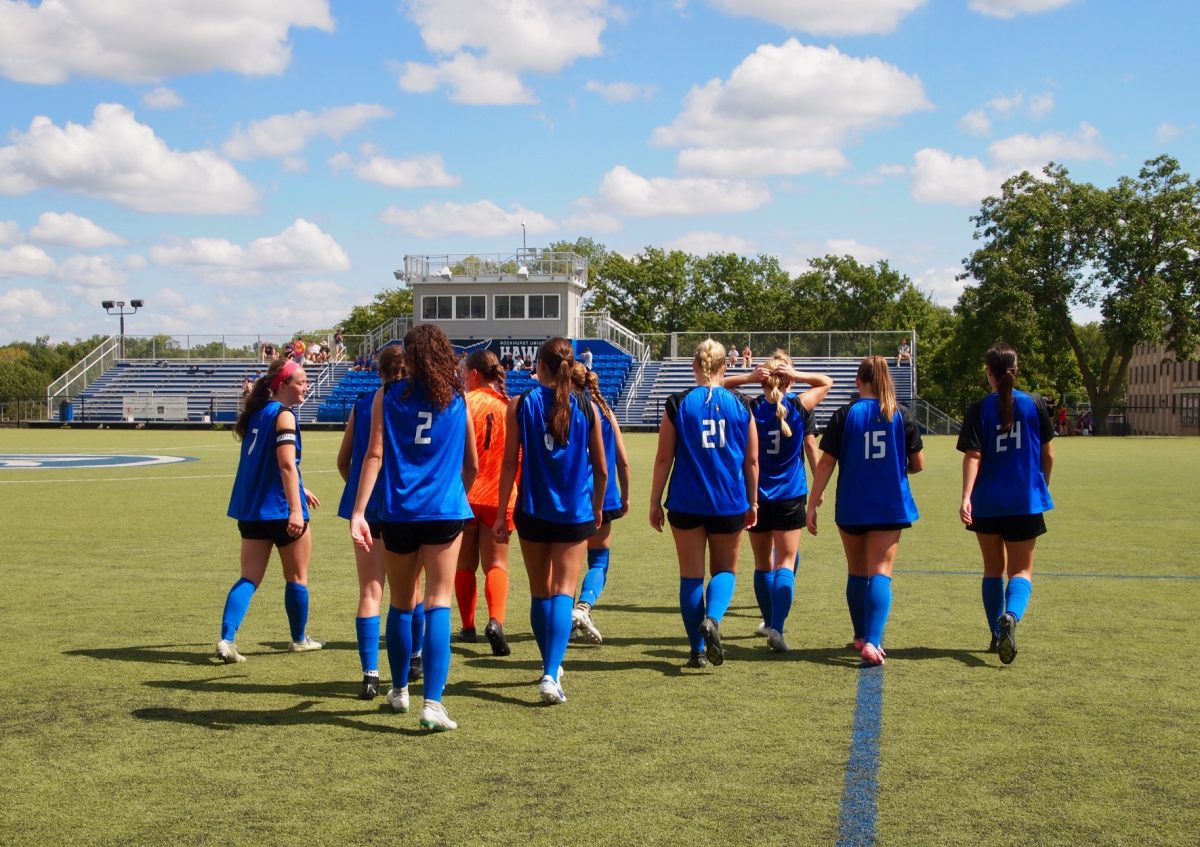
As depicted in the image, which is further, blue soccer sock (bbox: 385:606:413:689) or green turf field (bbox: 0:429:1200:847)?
blue soccer sock (bbox: 385:606:413:689)

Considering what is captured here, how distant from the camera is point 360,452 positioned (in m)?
6.54

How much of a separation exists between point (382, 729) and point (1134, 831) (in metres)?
3.27

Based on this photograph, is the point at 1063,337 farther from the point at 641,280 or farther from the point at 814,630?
the point at 814,630

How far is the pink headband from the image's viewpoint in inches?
274

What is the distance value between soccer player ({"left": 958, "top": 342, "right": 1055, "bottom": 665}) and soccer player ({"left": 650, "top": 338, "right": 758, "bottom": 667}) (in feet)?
4.79

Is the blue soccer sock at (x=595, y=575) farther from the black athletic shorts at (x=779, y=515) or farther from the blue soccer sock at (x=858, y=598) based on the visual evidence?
the blue soccer sock at (x=858, y=598)

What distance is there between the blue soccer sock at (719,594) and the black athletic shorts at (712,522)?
28 centimetres

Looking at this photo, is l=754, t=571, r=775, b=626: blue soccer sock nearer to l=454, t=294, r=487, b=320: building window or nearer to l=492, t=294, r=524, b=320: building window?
l=492, t=294, r=524, b=320: building window

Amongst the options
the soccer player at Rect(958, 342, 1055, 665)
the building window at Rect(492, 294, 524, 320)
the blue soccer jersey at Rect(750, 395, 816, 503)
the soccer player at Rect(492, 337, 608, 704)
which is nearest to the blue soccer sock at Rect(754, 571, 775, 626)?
the blue soccer jersey at Rect(750, 395, 816, 503)

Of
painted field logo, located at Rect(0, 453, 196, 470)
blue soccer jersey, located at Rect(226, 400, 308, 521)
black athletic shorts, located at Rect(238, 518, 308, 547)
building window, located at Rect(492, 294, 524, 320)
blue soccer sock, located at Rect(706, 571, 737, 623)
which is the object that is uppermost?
building window, located at Rect(492, 294, 524, 320)

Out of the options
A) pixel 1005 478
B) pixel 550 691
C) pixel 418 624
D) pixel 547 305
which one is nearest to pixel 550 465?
pixel 550 691

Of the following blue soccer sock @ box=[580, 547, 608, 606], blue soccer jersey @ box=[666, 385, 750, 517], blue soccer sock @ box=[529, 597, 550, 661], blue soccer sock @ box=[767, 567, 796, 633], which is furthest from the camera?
blue soccer sock @ box=[580, 547, 608, 606]

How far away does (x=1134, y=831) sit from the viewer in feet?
13.9

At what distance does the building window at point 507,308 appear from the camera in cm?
6238
